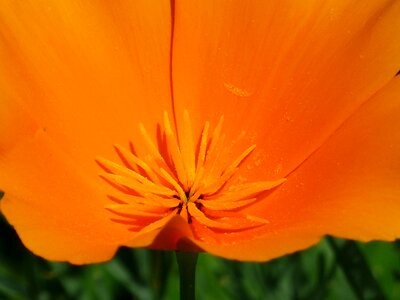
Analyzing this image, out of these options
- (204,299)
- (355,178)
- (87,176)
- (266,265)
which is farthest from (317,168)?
(204,299)

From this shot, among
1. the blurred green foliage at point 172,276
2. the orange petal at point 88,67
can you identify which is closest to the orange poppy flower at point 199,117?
the orange petal at point 88,67

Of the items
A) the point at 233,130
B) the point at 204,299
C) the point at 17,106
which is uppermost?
the point at 233,130

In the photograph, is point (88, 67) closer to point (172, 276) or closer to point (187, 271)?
point (187, 271)

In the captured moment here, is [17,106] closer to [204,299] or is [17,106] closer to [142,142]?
[142,142]

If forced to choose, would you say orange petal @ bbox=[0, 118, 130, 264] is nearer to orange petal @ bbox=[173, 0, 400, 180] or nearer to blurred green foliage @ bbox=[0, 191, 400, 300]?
orange petal @ bbox=[173, 0, 400, 180]

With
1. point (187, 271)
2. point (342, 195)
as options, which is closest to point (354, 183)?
point (342, 195)
